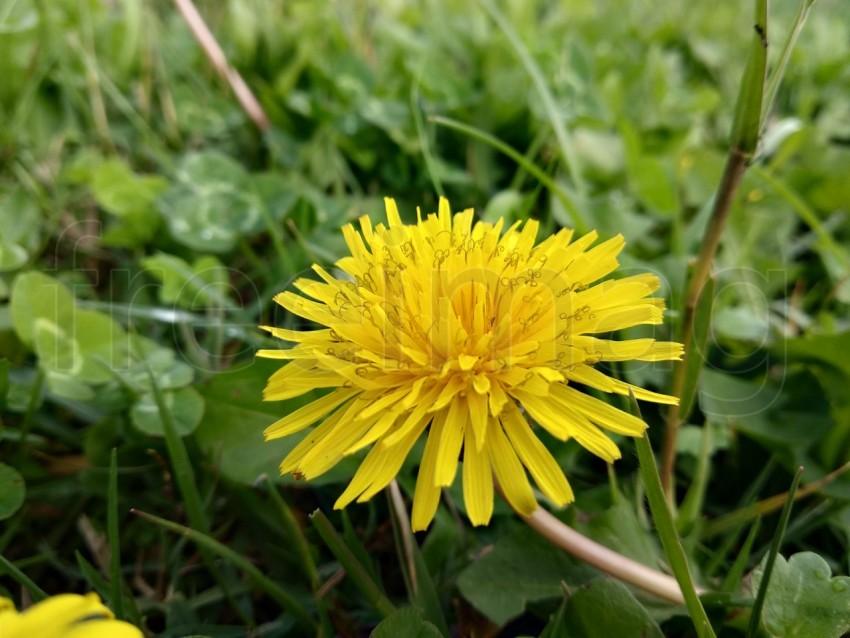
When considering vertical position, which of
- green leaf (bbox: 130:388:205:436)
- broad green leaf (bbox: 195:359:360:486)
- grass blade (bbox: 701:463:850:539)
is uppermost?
green leaf (bbox: 130:388:205:436)

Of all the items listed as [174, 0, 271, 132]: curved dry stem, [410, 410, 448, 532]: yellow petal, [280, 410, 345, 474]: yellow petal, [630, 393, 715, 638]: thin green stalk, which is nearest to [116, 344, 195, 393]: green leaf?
[280, 410, 345, 474]: yellow petal

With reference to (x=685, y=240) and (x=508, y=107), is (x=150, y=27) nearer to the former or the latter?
(x=508, y=107)

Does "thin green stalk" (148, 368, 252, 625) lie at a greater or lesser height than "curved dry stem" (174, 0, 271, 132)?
lesser

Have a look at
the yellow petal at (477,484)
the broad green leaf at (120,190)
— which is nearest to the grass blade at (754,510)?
the yellow petal at (477,484)

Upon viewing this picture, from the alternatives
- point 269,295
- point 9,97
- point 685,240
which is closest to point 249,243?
point 269,295

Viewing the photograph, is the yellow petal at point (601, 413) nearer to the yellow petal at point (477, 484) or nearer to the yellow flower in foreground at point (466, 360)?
the yellow flower in foreground at point (466, 360)

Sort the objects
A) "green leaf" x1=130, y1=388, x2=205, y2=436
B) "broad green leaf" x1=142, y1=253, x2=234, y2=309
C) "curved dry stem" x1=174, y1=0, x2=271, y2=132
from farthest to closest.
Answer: "curved dry stem" x1=174, y1=0, x2=271, y2=132 → "broad green leaf" x1=142, y1=253, x2=234, y2=309 → "green leaf" x1=130, y1=388, x2=205, y2=436

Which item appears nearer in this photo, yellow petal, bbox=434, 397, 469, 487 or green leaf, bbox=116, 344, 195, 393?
yellow petal, bbox=434, 397, 469, 487

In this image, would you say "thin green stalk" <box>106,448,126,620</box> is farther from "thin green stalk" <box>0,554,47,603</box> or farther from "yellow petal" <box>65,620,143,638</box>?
"yellow petal" <box>65,620,143,638</box>

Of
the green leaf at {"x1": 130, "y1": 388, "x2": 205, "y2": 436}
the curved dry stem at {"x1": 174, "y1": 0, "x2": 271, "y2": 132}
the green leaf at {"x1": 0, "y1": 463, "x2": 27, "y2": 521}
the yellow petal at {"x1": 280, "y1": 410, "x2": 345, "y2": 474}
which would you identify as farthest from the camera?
the curved dry stem at {"x1": 174, "y1": 0, "x2": 271, "y2": 132}
